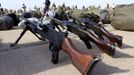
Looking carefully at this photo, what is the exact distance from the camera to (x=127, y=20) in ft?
28.6

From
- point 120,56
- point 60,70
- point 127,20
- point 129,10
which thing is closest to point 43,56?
point 60,70

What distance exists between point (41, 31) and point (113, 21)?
14.3ft

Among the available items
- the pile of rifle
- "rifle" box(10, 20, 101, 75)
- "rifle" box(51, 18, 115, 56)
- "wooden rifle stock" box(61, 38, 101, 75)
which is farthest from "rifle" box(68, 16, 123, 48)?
"wooden rifle stock" box(61, 38, 101, 75)

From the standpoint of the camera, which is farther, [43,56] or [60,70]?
[43,56]

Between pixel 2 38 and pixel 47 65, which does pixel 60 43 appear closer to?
pixel 47 65

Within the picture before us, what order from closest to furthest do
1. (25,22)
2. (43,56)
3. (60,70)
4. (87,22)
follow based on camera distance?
(60,70)
(43,56)
(25,22)
(87,22)

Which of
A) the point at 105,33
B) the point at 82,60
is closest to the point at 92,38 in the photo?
the point at 105,33

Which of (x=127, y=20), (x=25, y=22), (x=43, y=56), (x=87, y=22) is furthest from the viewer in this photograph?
(x=127, y=20)

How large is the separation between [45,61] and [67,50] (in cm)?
73

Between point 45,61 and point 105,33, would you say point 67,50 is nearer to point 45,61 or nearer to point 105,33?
point 45,61

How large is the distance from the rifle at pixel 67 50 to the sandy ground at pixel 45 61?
268 mm

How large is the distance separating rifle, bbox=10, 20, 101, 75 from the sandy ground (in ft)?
0.88

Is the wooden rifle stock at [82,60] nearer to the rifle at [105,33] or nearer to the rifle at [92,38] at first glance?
the rifle at [92,38]

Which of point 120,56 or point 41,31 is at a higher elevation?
point 41,31
